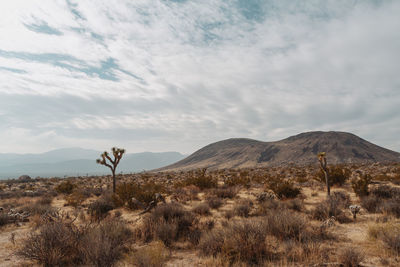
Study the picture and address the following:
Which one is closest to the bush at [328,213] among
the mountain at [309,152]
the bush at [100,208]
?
the bush at [100,208]

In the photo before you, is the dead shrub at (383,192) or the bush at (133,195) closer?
the bush at (133,195)

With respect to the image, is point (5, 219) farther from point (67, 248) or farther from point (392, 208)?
point (392, 208)

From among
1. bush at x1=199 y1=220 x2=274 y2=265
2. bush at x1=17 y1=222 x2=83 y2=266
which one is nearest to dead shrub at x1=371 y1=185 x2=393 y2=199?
bush at x1=199 y1=220 x2=274 y2=265

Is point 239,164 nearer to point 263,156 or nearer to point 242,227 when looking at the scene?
point 263,156

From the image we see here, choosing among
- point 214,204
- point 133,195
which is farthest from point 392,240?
point 133,195

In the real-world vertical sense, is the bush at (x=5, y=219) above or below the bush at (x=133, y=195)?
below

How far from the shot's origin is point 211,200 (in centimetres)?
1065

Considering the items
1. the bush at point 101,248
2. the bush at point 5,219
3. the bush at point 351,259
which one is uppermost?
the bush at point 101,248

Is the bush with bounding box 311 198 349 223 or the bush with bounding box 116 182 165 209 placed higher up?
the bush with bounding box 116 182 165 209

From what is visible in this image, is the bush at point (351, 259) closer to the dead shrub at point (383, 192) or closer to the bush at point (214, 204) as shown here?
the bush at point (214, 204)

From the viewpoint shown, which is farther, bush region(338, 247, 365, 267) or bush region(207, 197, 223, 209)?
bush region(207, 197, 223, 209)

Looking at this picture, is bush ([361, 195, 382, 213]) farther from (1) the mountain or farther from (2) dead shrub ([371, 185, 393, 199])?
(1) the mountain

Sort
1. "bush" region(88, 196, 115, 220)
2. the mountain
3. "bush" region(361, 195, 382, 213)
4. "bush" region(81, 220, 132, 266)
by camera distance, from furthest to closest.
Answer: the mountain < "bush" region(88, 196, 115, 220) < "bush" region(361, 195, 382, 213) < "bush" region(81, 220, 132, 266)

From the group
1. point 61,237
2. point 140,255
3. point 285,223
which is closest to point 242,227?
point 285,223
